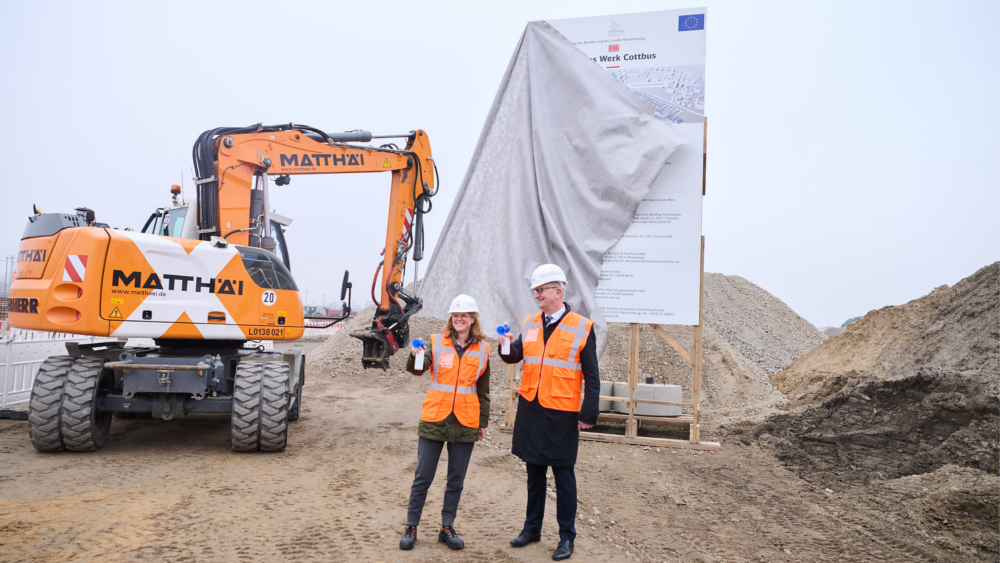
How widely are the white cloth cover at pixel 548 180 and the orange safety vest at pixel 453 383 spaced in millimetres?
3227

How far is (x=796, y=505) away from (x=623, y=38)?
18.0 feet

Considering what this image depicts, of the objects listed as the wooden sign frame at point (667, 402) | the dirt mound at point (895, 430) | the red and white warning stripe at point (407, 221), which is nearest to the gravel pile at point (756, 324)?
the dirt mound at point (895, 430)

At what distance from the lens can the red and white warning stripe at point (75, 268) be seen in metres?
5.73

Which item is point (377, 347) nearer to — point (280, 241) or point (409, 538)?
point (280, 241)

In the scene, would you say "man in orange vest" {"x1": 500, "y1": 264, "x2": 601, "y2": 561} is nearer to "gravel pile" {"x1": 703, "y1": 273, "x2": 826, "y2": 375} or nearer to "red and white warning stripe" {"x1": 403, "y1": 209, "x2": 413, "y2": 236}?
"red and white warning stripe" {"x1": 403, "y1": 209, "x2": 413, "y2": 236}

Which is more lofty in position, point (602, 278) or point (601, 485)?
point (602, 278)

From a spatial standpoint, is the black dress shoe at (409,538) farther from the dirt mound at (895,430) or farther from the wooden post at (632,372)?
the dirt mound at (895,430)

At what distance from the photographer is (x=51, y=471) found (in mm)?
5438

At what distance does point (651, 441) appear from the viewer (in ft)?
25.5

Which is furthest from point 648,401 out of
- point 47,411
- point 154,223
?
point 154,223

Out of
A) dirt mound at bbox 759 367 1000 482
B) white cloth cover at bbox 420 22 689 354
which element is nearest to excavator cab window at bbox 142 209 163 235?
white cloth cover at bbox 420 22 689 354

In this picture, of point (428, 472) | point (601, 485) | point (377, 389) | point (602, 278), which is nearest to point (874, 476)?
point (601, 485)

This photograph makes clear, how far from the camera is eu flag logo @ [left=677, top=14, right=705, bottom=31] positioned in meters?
7.24

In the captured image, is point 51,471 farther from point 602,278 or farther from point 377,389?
point 377,389
